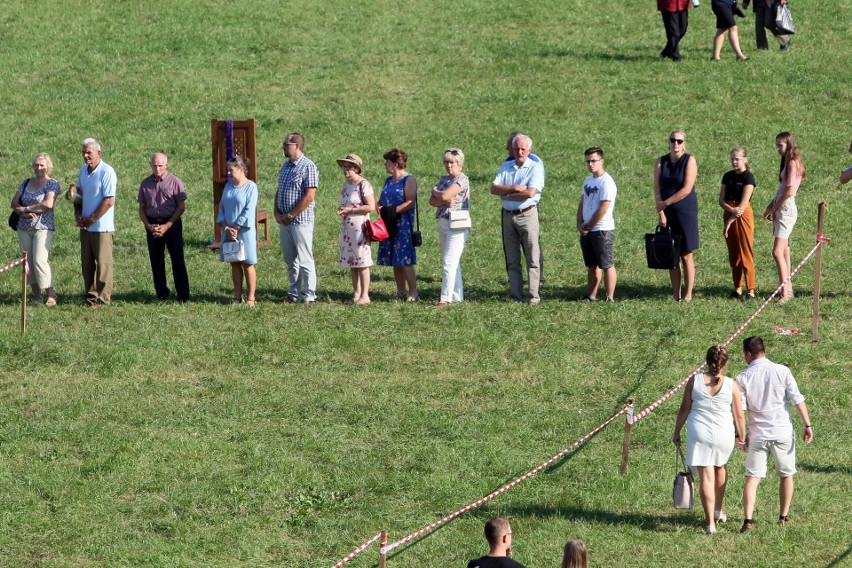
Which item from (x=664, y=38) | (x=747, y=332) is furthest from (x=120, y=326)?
(x=664, y=38)

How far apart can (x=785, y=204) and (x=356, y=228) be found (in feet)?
16.0

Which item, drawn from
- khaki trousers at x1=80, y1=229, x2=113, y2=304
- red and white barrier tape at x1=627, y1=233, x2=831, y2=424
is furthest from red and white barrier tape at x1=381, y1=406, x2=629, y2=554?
khaki trousers at x1=80, y1=229, x2=113, y2=304

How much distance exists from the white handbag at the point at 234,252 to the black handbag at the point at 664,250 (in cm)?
456

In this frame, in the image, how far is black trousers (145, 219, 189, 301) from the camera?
52.9 ft

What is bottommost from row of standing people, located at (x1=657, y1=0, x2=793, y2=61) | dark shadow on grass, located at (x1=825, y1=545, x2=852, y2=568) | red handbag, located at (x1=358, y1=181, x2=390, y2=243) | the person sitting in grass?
dark shadow on grass, located at (x1=825, y1=545, x2=852, y2=568)

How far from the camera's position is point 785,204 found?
52.1ft

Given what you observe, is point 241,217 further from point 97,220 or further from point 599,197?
point 599,197

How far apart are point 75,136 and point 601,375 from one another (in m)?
12.8

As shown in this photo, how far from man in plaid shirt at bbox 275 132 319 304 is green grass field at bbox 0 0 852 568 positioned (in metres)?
0.42

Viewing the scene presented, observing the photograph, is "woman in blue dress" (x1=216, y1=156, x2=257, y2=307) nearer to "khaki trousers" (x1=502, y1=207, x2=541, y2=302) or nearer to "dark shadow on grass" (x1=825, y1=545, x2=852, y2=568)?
"khaki trousers" (x1=502, y1=207, x2=541, y2=302)

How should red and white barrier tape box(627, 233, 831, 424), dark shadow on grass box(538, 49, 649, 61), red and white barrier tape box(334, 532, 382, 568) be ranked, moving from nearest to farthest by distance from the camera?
red and white barrier tape box(334, 532, 382, 568) < red and white barrier tape box(627, 233, 831, 424) < dark shadow on grass box(538, 49, 649, 61)

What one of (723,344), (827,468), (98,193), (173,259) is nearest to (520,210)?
(723,344)

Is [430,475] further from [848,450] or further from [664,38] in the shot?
[664,38]

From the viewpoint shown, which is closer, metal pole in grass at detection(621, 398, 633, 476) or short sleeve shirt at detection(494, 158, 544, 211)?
metal pole in grass at detection(621, 398, 633, 476)
